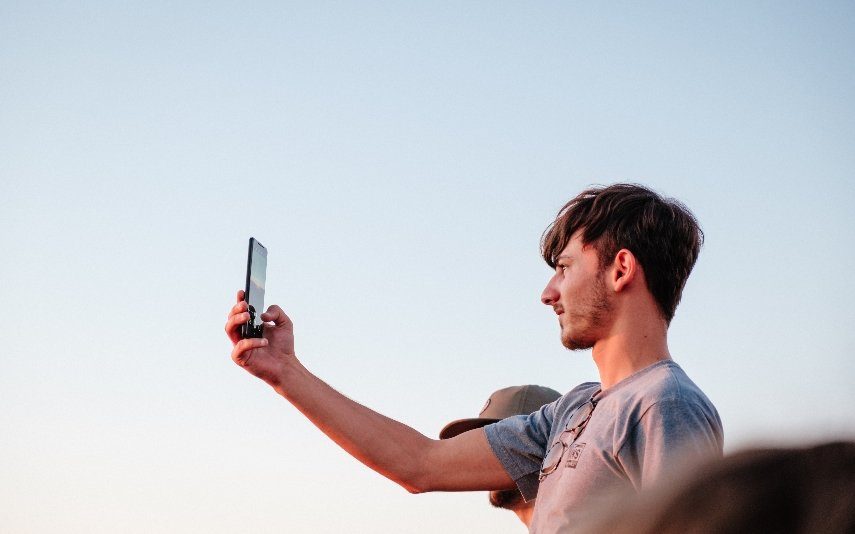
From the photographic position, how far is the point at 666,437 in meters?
2.94

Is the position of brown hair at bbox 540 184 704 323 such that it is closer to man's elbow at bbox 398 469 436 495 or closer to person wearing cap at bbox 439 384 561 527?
man's elbow at bbox 398 469 436 495

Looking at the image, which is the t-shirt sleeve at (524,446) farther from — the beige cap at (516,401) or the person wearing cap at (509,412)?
the beige cap at (516,401)

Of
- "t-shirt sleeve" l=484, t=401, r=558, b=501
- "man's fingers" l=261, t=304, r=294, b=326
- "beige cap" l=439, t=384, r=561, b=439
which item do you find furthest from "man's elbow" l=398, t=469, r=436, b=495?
"beige cap" l=439, t=384, r=561, b=439

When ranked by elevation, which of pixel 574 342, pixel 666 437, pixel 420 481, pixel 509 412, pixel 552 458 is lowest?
pixel 666 437

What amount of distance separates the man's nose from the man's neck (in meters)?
0.26

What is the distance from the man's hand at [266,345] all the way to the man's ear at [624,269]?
50.3 inches

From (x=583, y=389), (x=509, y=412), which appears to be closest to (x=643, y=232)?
(x=583, y=389)

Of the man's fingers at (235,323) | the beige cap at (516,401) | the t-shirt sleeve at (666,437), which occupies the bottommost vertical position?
the t-shirt sleeve at (666,437)

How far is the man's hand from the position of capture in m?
3.69

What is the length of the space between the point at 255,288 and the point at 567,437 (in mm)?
1388

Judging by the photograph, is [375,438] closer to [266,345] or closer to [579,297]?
[266,345]

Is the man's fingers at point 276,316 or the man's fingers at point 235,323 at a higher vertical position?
the man's fingers at point 276,316

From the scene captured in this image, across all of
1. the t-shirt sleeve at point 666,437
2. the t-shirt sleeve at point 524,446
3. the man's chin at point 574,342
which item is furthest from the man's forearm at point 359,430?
the t-shirt sleeve at point 666,437

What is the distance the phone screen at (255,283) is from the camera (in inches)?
150
